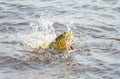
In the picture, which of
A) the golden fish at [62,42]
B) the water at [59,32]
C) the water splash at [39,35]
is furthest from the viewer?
the water splash at [39,35]

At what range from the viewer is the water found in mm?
7156

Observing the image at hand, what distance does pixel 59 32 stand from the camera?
31.3ft

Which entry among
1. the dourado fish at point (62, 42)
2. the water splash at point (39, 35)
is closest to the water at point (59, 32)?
the water splash at point (39, 35)

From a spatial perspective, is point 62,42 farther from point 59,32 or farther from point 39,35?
point 59,32

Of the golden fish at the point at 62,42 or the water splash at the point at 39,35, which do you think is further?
the water splash at the point at 39,35

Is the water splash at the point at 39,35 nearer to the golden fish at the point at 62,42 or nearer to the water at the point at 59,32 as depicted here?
the water at the point at 59,32

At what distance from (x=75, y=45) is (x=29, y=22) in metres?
2.13

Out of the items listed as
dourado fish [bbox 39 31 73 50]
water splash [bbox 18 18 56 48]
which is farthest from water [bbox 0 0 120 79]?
dourado fish [bbox 39 31 73 50]

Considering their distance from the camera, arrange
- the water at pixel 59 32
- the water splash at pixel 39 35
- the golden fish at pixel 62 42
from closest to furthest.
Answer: the water at pixel 59 32, the golden fish at pixel 62 42, the water splash at pixel 39 35

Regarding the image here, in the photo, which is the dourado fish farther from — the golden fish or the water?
the water

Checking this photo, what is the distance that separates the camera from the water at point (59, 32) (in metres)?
7.16

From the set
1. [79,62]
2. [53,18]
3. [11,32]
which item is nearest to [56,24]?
[53,18]

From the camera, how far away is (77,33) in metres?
9.46

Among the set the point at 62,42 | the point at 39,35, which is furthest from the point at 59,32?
the point at 62,42
